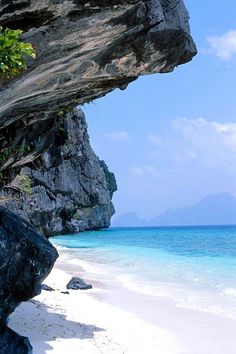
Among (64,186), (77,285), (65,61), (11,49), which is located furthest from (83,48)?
(64,186)

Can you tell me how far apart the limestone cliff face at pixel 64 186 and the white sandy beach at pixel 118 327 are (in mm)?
4062

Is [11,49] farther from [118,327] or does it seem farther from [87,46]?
[118,327]

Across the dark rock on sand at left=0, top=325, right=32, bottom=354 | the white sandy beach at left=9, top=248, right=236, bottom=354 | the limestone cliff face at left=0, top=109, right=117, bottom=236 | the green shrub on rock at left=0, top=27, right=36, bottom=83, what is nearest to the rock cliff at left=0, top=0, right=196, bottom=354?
the dark rock on sand at left=0, top=325, right=32, bottom=354

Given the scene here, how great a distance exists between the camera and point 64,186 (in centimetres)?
5266

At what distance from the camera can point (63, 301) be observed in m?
14.7

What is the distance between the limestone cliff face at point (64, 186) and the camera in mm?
14508

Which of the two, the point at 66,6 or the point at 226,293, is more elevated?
the point at 66,6

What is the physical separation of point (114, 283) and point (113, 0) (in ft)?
52.8

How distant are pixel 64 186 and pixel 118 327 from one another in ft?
137

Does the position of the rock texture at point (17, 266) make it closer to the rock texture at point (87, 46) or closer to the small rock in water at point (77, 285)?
the rock texture at point (87, 46)

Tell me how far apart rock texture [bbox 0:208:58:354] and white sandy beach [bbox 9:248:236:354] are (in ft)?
4.22

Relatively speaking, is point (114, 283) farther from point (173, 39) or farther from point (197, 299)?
point (173, 39)

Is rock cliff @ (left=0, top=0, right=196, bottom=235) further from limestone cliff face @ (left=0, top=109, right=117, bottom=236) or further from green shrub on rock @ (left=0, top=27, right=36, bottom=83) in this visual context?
limestone cliff face @ (left=0, top=109, right=117, bottom=236)

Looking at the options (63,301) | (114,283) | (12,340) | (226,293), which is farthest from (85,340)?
(114,283)
